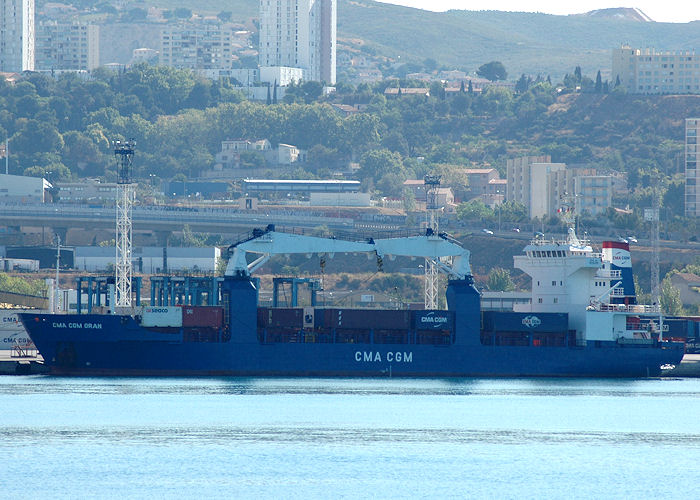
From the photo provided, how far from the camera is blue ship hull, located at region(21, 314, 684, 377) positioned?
88.2m

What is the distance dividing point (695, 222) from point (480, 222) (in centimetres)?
2504

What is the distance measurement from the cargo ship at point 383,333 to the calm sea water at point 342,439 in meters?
1.53

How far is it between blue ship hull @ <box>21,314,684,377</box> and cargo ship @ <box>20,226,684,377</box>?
0.19ft

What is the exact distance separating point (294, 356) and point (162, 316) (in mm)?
8055

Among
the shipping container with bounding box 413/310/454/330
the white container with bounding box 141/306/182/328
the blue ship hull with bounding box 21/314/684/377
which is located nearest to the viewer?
the blue ship hull with bounding box 21/314/684/377

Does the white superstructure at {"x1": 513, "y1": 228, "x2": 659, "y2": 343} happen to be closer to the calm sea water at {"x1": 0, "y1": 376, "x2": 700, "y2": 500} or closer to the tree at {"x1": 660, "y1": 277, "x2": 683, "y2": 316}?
the calm sea water at {"x1": 0, "y1": 376, "x2": 700, "y2": 500}

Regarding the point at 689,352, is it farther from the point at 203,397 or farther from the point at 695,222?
the point at 695,222

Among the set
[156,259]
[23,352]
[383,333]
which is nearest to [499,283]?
[156,259]

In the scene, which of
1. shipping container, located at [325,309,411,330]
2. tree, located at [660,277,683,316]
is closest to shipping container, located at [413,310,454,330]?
shipping container, located at [325,309,411,330]

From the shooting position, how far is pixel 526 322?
92.1 meters

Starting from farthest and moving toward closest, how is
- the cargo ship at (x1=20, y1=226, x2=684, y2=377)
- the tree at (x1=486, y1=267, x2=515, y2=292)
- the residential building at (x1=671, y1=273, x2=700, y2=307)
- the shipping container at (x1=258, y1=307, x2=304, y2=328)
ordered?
the residential building at (x1=671, y1=273, x2=700, y2=307), the tree at (x1=486, y1=267, x2=515, y2=292), the shipping container at (x1=258, y1=307, x2=304, y2=328), the cargo ship at (x1=20, y1=226, x2=684, y2=377)

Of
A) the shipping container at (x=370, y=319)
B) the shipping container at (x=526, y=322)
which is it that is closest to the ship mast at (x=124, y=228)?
the shipping container at (x=370, y=319)

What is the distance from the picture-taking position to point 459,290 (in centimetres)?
9238

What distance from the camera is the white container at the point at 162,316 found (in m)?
88.4
